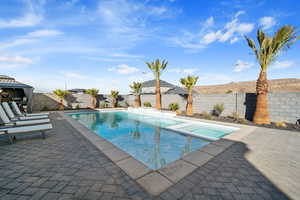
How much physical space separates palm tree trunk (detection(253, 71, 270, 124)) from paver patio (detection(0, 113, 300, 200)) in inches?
160

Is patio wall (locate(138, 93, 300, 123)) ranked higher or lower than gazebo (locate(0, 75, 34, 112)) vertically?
lower

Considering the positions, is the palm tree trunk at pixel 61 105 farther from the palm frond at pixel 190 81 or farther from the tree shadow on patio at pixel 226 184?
the tree shadow on patio at pixel 226 184

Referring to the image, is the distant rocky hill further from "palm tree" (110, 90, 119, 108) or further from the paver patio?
the paver patio

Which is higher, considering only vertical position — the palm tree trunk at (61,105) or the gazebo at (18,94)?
the gazebo at (18,94)

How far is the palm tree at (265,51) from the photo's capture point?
6.07 m

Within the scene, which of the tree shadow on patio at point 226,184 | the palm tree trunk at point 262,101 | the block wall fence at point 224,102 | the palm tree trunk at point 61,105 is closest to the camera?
the tree shadow on patio at point 226,184

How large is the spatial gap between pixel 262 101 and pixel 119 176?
9148 mm

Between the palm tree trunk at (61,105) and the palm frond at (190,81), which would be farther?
the palm tree trunk at (61,105)

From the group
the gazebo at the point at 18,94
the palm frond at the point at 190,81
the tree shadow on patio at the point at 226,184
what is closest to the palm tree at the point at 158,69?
the palm frond at the point at 190,81

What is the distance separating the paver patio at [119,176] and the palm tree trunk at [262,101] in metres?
4.07

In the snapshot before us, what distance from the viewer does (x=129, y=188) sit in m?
1.93

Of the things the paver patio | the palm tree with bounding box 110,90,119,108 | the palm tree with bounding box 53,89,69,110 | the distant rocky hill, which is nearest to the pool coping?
the paver patio

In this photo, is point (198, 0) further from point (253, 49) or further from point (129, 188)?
point (129, 188)

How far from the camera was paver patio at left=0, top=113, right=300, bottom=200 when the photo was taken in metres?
1.83
